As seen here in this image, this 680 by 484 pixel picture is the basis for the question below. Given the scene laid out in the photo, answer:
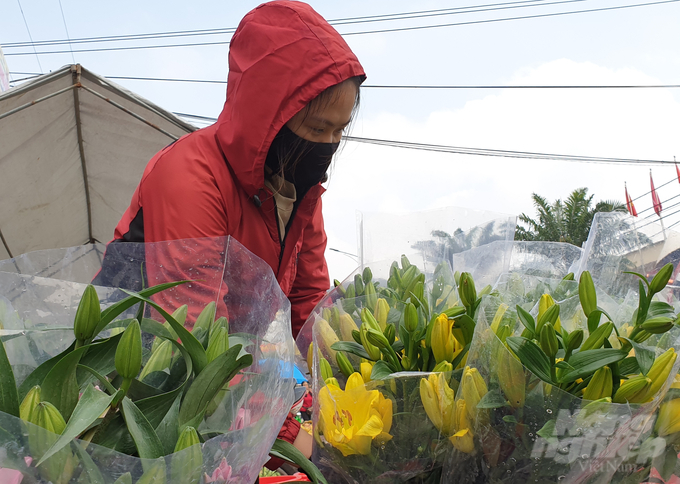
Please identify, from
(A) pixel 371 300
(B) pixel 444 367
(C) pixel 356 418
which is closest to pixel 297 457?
(C) pixel 356 418

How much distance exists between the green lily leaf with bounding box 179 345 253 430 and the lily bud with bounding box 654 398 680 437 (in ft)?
1.24

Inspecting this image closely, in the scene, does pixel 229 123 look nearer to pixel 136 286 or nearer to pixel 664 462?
pixel 136 286

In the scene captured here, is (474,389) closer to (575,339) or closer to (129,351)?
(575,339)

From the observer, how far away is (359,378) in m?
0.58

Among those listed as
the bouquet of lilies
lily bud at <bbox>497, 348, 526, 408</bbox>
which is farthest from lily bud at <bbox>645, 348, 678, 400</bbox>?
lily bud at <bbox>497, 348, 526, 408</bbox>

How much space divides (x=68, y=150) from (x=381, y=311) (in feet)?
15.2

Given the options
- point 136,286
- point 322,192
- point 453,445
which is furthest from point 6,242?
point 453,445

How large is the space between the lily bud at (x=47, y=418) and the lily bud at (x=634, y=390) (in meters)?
0.44

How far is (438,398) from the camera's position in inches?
21.0

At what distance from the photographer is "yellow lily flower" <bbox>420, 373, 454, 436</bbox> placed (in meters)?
0.53

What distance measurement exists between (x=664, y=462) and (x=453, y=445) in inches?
7.3

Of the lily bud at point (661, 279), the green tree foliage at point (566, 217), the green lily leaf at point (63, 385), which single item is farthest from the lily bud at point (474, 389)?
the green tree foliage at point (566, 217)

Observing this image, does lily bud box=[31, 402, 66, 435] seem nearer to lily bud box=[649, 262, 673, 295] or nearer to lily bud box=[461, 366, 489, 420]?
lily bud box=[461, 366, 489, 420]

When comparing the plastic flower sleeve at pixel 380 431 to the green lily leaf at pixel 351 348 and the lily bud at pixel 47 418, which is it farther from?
the lily bud at pixel 47 418
